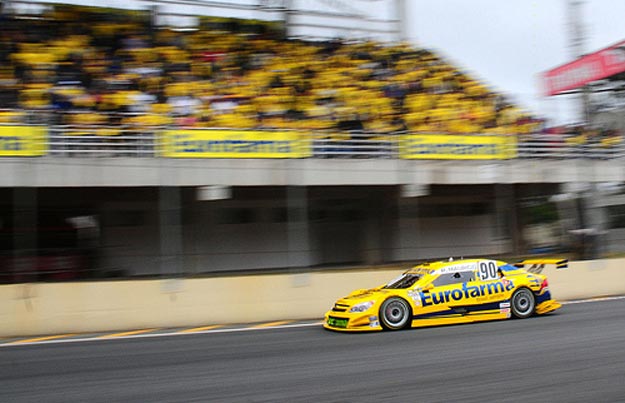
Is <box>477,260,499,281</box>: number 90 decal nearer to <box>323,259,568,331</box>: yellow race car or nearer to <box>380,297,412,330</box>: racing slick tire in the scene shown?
<box>323,259,568,331</box>: yellow race car

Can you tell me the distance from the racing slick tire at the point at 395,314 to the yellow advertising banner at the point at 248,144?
16.1ft

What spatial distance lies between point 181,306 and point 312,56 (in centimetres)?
1158

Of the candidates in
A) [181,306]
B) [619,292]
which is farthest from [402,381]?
[619,292]

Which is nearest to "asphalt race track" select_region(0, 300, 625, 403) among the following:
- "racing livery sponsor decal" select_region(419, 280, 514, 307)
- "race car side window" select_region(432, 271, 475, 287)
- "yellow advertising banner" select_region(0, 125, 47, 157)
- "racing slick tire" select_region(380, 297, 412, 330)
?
"racing slick tire" select_region(380, 297, 412, 330)

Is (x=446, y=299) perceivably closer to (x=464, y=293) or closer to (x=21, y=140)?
(x=464, y=293)

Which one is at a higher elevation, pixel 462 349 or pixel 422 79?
pixel 422 79

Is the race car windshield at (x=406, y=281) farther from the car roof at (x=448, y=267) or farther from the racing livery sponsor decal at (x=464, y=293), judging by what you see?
the racing livery sponsor decal at (x=464, y=293)

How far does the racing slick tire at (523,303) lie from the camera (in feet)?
39.5

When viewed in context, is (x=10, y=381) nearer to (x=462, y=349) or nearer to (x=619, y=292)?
(x=462, y=349)

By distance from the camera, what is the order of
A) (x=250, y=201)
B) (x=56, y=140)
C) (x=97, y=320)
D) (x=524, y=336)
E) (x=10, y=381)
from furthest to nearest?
(x=250, y=201) → (x=56, y=140) → (x=97, y=320) → (x=524, y=336) → (x=10, y=381)

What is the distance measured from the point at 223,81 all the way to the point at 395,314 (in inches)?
411

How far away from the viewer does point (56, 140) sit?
14820 millimetres

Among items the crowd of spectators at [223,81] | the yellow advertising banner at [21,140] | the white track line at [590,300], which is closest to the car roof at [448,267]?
the white track line at [590,300]

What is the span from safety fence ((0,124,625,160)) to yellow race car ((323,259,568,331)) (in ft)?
15.3
